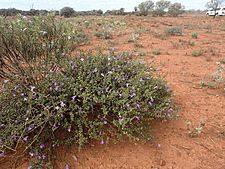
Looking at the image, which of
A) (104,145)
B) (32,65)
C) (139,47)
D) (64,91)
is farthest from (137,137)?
(139,47)

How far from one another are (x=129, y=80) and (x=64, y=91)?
2.66 ft

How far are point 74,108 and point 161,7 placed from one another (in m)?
28.2

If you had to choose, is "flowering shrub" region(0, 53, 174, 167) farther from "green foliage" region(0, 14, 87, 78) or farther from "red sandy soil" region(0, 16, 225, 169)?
"green foliage" region(0, 14, 87, 78)

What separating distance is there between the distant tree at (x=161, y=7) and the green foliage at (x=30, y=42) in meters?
24.9

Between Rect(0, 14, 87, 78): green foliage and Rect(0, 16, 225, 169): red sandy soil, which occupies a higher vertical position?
Rect(0, 14, 87, 78): green foliage

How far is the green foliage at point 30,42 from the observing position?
11.0 ft

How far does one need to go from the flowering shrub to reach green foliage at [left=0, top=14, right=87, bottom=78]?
387 mm

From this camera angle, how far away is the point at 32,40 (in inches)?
130

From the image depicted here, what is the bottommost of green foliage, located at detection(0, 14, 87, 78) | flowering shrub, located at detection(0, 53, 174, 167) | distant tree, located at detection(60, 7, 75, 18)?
flowering shrub, located at detection(0, 53, 174, 167)

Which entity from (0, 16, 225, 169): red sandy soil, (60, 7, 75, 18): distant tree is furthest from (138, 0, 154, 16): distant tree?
(0, 16, 225, 169): red sandy soil

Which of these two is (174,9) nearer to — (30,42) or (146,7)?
(146,7)

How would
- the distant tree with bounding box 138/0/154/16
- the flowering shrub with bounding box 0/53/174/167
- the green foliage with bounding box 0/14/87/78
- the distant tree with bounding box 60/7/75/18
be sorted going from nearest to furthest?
the flowering shrub with bounding box 0/53/174/167 < the green foliage with bounding box 0/14/87/78 < the distant tree with bounding box 60/7/75/18 < the distant tree with bounding box 138/0/154/16

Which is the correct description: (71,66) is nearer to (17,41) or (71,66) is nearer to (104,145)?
(17,41)

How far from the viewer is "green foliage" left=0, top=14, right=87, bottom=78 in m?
3.35
